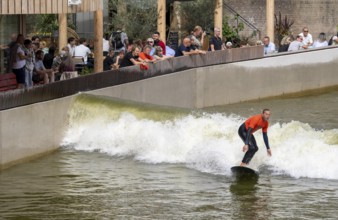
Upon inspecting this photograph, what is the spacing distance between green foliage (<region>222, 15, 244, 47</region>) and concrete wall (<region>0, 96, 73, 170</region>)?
671 inches

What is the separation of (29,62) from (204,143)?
495 centimetres

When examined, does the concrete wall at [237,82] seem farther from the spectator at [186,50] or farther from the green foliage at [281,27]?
the green foliage at [281,27]

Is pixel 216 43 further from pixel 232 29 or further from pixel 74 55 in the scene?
pixel 232 29

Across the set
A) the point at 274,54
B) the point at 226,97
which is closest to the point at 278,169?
the point at 226,97

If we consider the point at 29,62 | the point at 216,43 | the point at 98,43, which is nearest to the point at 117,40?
the point at 216,43

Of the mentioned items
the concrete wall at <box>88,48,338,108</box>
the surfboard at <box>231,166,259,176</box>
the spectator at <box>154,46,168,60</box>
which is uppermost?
the spectator at <box>154,46,168,60</box>

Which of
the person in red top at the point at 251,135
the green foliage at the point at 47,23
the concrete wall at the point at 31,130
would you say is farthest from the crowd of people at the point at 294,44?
the person in red top at the point at 251,135

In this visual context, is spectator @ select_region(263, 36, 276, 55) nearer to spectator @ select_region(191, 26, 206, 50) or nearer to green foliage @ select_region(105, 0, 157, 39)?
spectator @ select_region(191, 26, 206, 50)

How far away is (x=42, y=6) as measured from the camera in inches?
922

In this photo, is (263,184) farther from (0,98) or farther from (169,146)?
(0,98)

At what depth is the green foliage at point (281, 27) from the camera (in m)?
42.3

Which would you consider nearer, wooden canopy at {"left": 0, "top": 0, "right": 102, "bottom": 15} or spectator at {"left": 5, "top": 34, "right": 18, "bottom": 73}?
wooden canopy at {"left": 0, "top": 0, "right": 102, "bottom": 15}

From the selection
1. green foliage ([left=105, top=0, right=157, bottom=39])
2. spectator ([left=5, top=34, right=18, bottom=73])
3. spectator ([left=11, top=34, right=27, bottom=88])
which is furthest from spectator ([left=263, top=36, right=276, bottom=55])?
spectator ([left=11, top=34, right=27, bottom=88])

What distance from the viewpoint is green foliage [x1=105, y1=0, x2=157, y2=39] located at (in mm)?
37562
